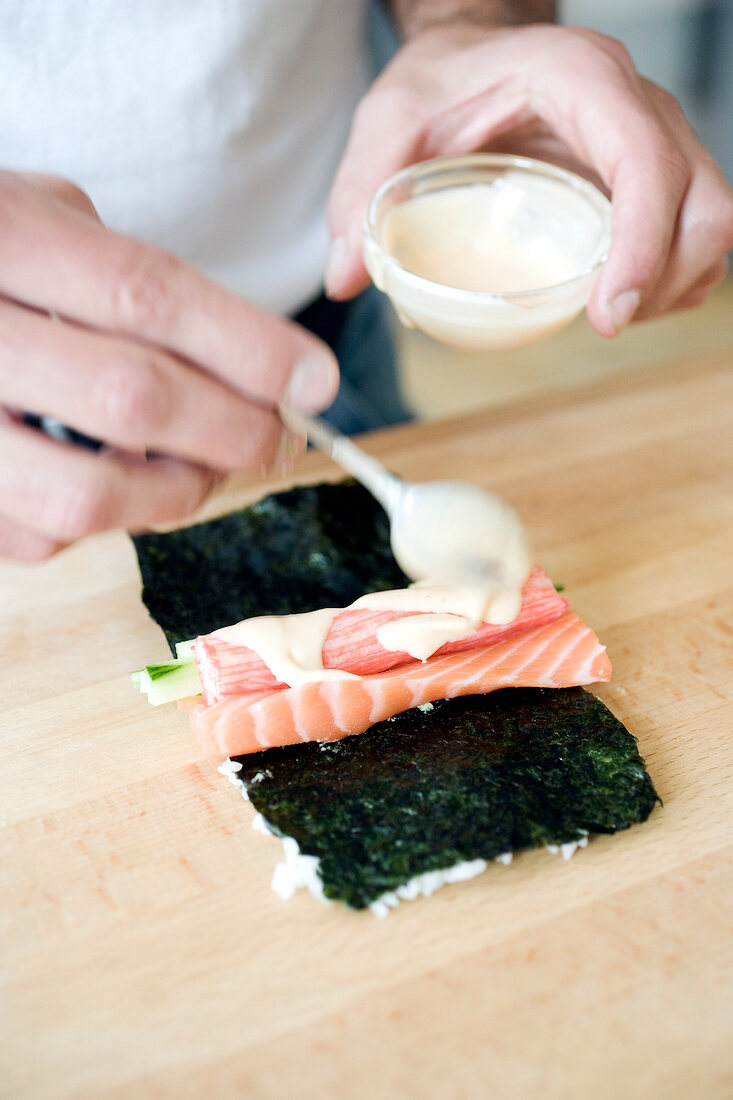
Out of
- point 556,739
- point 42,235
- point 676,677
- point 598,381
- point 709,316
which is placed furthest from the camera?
point 709,316

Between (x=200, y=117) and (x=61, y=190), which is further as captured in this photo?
(x=200, y=117)

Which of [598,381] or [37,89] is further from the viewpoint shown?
[598,381]

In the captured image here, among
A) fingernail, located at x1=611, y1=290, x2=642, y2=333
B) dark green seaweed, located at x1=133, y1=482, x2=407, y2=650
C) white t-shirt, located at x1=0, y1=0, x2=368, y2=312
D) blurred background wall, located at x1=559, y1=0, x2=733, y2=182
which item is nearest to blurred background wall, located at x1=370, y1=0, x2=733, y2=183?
blurred background wall, located at x1=559, y1=0, x2=733, y2=182

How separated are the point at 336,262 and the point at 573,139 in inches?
19.1

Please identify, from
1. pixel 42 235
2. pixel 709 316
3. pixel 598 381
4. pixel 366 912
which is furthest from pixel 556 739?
pixel 709 316

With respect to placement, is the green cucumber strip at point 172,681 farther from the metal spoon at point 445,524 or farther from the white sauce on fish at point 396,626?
the metal spoon at point 445,524

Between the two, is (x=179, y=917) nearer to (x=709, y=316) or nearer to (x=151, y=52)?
(x=151, y=52)

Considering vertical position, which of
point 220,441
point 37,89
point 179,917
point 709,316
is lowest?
point 709,316

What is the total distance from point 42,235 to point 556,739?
37.6 inches

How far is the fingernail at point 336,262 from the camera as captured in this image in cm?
159

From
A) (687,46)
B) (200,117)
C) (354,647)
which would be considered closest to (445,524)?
(354,647)

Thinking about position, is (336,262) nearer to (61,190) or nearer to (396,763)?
(61,190)

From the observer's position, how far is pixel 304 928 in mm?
1135

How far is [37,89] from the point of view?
150cm
